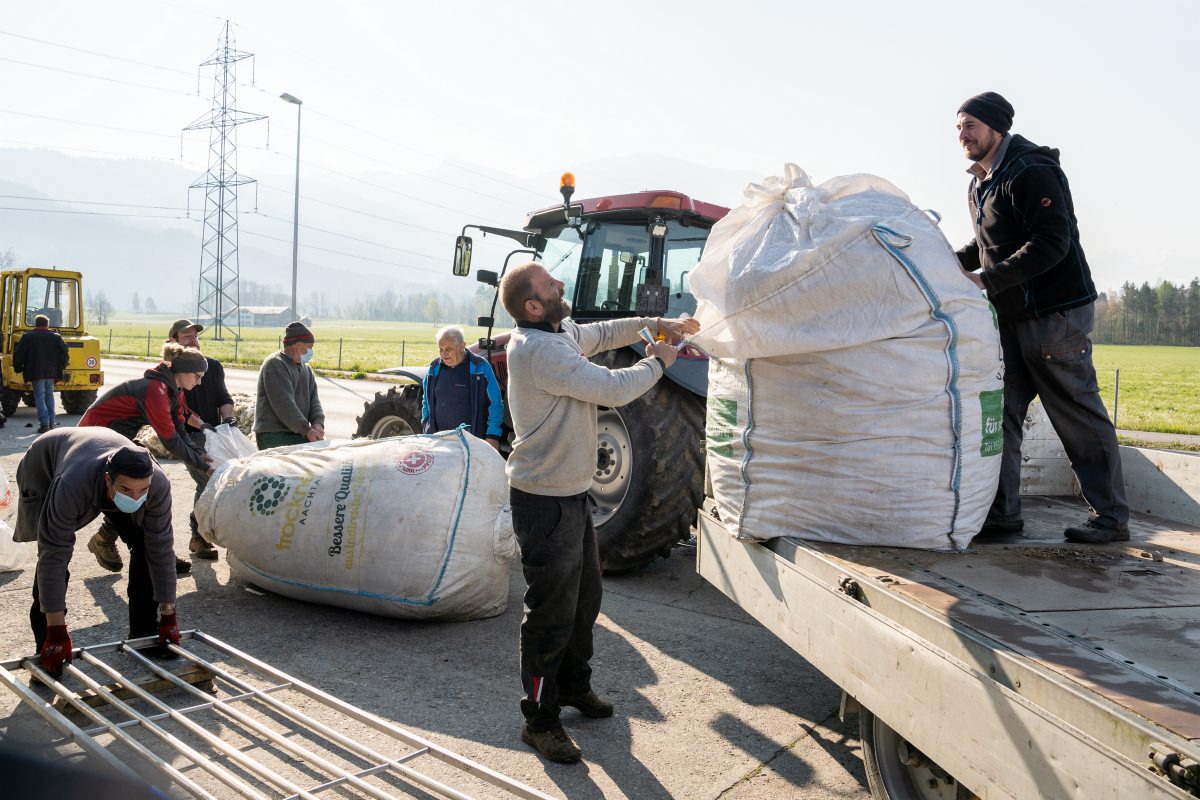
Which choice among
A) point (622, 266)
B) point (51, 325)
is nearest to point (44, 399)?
point (51, 325)

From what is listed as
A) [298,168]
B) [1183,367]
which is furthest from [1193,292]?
[298,168]

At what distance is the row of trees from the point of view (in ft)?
177

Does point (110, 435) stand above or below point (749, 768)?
above

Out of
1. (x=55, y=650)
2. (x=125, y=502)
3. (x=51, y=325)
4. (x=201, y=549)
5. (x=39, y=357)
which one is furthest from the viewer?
(x=51, y=325)

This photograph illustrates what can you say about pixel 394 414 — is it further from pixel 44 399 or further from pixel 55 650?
pixel 44 399

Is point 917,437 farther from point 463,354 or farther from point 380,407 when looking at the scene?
point 380,407

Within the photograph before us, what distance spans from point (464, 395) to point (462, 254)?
1248mm

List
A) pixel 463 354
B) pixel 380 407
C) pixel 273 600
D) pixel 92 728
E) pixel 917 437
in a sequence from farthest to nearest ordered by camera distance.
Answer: pixel 380 407
pixel 463 354
pixel 273 600
pixel 92 728
pixel 917 437

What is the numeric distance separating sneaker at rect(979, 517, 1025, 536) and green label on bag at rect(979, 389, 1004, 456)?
370mm

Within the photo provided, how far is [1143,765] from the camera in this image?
160cm

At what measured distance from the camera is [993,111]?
352 centimetres

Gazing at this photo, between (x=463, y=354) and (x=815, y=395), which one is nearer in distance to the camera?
(x=815, y=395)

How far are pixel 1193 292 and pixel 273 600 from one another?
62.2m

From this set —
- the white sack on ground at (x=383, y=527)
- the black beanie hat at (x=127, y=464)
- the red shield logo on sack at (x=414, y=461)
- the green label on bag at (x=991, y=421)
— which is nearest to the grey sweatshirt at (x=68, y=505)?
the black beanie hat at (x=127, y=464)
